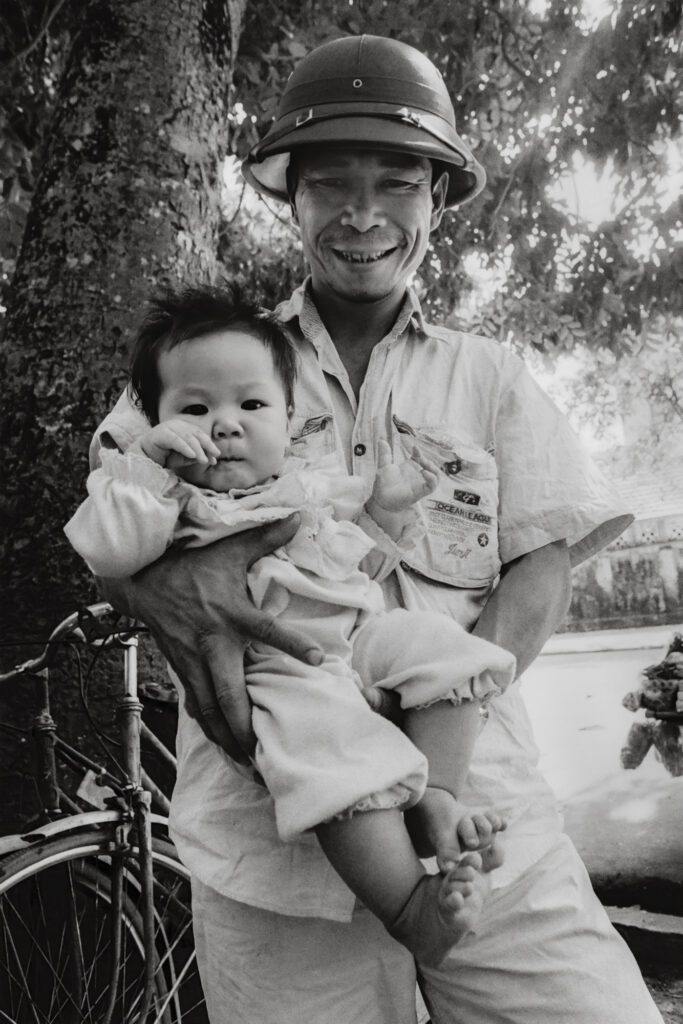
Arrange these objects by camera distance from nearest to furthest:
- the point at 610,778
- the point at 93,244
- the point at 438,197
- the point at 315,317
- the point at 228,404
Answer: the point at 228,404
the point at 315,317
the point at 438,197
the point at 93,244
the point at 610,778

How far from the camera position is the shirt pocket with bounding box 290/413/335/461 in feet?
5.97

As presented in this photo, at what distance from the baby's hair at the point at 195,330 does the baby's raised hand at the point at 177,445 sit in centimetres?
20

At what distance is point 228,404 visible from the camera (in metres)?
1.67

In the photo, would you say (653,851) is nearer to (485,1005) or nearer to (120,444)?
(485,1005)

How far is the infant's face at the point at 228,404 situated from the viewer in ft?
5.41

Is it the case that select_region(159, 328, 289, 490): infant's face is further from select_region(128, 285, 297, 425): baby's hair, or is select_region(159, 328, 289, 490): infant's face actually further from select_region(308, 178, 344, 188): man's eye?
select_region(308, 178, 344, 188): man's eye

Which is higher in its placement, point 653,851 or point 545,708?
point 545,708

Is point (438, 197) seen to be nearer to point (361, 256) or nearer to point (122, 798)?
point (361, 256)

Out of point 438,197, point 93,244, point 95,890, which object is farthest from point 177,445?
point 93,244

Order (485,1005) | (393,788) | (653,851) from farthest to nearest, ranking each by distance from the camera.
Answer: (653,851) < (485,1005) < (393,788)

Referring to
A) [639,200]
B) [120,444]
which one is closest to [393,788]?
[120,444]

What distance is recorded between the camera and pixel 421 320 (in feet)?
6.35

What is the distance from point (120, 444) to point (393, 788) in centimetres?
89

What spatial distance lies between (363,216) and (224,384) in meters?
0.46
